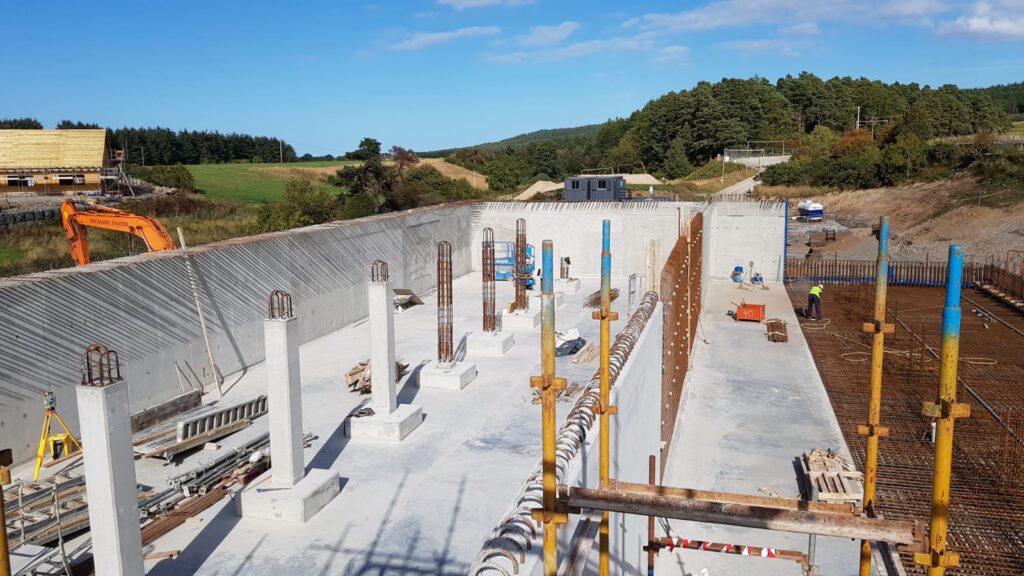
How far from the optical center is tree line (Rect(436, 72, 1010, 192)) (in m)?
73.5

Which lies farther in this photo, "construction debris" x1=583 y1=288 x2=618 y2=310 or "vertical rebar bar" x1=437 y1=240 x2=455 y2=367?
"construction debris" x1=583 y1=288 x2=618 y2=310

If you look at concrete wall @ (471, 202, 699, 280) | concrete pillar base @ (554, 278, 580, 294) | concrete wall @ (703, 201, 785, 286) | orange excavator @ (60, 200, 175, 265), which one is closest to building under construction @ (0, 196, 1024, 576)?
orange excavator @ (60, 200, 175, 265)

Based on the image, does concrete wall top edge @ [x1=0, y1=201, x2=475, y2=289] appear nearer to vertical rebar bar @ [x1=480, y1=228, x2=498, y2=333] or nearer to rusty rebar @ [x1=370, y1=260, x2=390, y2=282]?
vertical rebar bar @ [x1=480, y1=228, x2=498, y2=333]

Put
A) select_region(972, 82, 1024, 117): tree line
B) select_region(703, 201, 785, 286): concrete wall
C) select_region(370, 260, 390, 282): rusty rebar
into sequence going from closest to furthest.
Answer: select_region(370, 260, 390, 282): rusty rebar, select_region(703, 201, 785, 286): concrete wall, select_region(972, 82, 1024, 117): tree line

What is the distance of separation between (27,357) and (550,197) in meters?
32.5

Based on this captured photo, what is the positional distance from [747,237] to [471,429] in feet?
63.3

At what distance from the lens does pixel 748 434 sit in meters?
13.3

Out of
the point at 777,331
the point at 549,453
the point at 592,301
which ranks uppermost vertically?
the point at 549,453

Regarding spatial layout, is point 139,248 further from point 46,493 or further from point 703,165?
point 703,165

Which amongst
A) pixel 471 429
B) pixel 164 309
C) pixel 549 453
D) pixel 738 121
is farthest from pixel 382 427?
pixel 738 121

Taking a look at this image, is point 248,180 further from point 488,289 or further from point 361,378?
point 361,378

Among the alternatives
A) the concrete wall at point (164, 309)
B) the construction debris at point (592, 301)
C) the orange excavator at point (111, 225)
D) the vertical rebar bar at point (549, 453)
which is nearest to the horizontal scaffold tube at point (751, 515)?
the vertical rebar bar at point (549, 453)

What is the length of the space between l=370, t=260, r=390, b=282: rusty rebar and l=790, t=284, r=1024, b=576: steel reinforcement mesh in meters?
7.76

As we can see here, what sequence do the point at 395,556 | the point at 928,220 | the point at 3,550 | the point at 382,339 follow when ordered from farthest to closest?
the point at 928,220 → the point at 382,339 → the point at 395,556 → the point at 3,550
